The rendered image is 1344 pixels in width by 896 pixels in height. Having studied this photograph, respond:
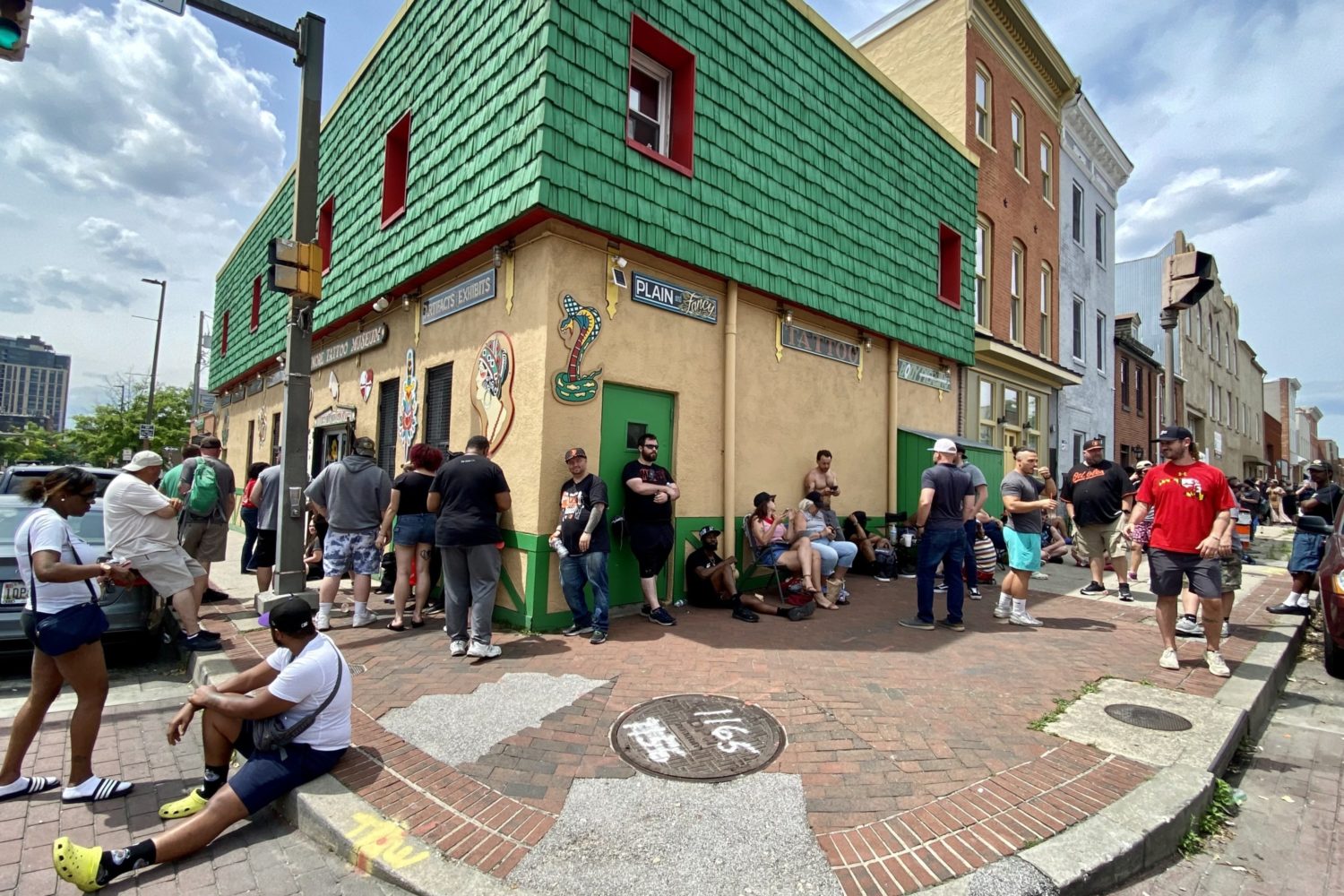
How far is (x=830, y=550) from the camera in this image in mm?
7539

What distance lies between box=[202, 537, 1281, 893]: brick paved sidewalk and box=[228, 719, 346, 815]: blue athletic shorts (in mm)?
159

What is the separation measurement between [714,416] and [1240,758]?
5.23 meters

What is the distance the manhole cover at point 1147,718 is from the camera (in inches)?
155

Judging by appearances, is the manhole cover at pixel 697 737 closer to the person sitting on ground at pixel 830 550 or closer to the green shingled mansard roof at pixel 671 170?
the person sitting on ground at pixel 830 550

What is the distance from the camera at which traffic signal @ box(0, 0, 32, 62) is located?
180 inches

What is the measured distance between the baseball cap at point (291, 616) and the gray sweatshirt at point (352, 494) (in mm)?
3282

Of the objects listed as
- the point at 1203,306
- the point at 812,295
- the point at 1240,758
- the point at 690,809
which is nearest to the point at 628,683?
the point at 690,809

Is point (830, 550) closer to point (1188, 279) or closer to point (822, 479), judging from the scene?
point (822, 479)

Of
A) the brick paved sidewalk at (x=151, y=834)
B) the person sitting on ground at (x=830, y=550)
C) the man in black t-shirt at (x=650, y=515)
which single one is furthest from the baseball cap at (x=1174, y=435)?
the brick paved sidewalk at (x=151, y=834)

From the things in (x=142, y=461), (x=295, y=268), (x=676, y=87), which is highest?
(x=676, y=87)

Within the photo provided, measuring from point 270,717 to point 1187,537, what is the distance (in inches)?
253

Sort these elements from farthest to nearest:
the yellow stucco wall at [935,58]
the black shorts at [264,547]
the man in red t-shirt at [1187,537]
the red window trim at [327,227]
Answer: the yellow stucco wall at [935,58] → the red window trim at [327,227] → the black shorts at [264,547] → the man in red t-shirt at [1187,537]

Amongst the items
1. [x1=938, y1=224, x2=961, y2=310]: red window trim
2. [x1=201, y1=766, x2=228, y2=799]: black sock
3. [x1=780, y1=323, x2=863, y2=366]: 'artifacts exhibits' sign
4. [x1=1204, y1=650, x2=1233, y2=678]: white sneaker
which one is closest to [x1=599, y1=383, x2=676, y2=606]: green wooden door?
[x1=780, y1=323, x2=863, y2=366]: 'artifacts exhibits' sign

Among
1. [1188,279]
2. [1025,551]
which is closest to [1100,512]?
[1025,551]
